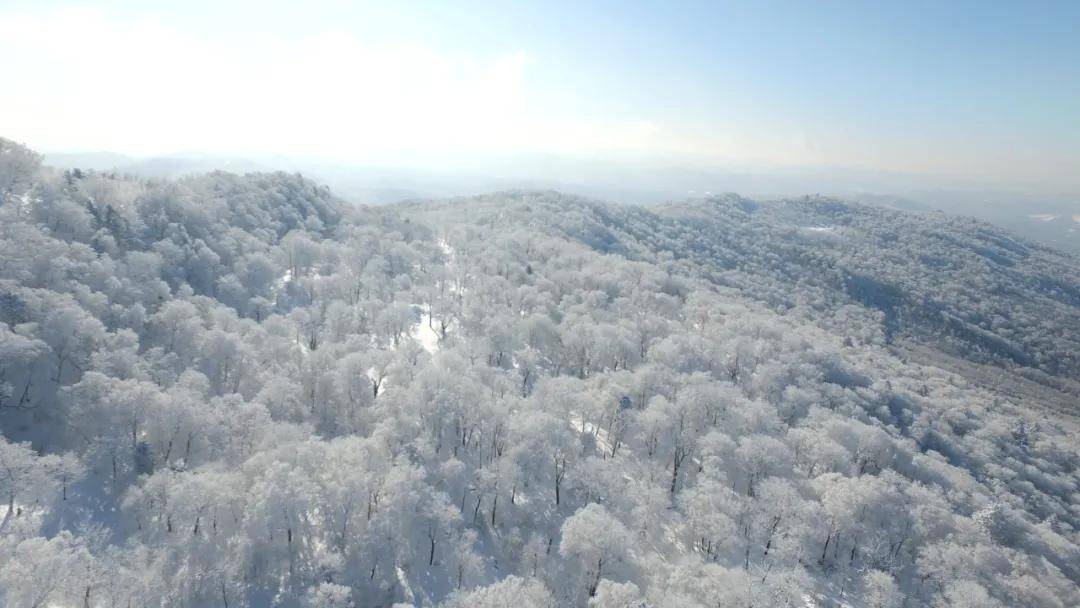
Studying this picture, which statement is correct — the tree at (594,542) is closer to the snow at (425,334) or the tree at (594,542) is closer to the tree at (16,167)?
the snow at (425,334)

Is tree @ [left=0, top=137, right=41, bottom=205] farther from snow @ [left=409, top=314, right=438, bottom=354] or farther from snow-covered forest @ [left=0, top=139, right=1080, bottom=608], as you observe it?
snow @ [left=409, top=314, right=438, bottom=354]

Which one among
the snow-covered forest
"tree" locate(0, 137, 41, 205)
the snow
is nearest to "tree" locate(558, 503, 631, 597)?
the snow-covered forest

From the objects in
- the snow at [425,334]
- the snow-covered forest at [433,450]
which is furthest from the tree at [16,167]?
the snow at [425,334]

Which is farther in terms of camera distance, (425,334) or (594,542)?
(425,334)

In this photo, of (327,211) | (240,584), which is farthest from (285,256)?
(240,584)

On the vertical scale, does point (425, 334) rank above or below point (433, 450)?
above

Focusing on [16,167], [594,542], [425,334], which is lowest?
[594,542]

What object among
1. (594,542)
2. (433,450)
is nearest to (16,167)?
(433,450)

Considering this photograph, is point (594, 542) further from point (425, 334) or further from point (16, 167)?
point (16, 167)

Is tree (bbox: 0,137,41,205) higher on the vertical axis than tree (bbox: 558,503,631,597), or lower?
higher

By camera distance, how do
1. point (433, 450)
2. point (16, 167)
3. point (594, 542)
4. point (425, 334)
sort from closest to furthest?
Answer: point (594, 542) < point (433, 450) < point (16, 167) < point (425, 334)
